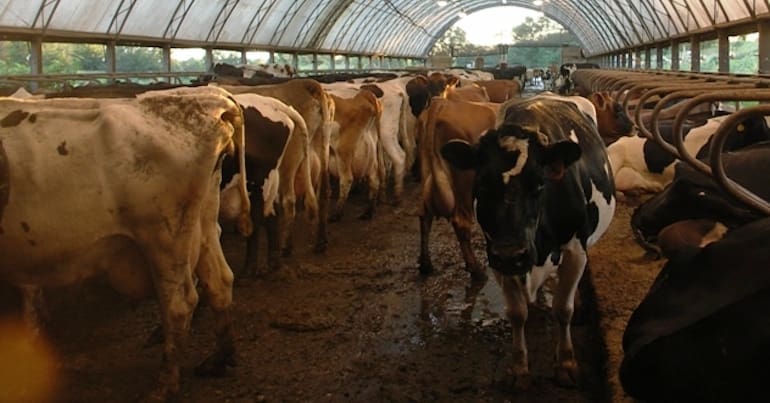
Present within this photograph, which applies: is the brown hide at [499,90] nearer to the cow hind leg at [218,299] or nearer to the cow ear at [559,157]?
the cow hind leg at [218,299]

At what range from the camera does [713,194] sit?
148 inches

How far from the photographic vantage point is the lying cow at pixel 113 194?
4141mm

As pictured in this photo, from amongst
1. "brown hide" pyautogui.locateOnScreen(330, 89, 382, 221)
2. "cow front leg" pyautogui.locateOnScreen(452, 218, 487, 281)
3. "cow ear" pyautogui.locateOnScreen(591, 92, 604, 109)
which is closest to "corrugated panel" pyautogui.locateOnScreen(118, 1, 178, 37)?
A: "brown hide" pyautogui.locateOnScreen(330, 89, 382, 221)

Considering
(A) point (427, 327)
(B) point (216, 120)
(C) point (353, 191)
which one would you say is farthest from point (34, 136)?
(C) point (353, 191)

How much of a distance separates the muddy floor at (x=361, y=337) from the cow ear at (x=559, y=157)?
117cm

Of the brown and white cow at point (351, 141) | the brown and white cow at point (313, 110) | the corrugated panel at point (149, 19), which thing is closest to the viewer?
the brown and white cow at point (313, 110)

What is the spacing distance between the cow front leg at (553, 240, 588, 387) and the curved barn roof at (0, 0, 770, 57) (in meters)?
12.3

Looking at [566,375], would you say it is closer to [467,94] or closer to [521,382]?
[521,382]

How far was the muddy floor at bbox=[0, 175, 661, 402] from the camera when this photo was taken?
4.61m

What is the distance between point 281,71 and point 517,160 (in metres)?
20.7

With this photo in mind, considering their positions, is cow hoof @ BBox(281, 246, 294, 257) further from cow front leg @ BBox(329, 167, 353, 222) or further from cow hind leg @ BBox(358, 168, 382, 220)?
Result: cow hind leg @ BBox(358, 168, 382, 220)

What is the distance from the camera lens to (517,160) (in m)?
3.82

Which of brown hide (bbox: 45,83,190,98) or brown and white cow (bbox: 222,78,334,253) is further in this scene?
brown and white cow (bbox: 222,78,334,253)

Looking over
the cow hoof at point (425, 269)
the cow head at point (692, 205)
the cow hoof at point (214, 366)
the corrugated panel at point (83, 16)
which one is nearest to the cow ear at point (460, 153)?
the cow head at point (692, 205)
